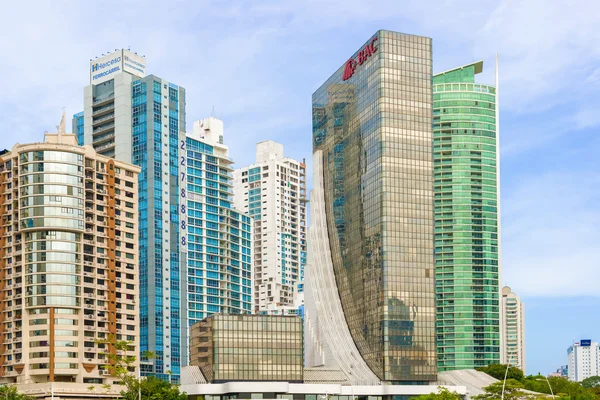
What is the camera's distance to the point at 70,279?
618ft

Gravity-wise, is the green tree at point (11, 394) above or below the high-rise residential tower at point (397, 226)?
below

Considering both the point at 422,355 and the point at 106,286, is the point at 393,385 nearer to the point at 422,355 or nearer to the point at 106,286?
the point at 422,355

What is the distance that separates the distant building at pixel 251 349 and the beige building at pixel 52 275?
853 inches

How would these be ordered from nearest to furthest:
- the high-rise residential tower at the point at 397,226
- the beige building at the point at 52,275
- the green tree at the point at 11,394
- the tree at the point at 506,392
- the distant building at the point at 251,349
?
the green tree at the point at 11,394 → the tree at the point at 506,392 → the beige building at the point at 52,275 → the distant building at the point at 251,349 → the high-rise residential tower at the point at 397,226

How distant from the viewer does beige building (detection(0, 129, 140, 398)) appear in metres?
186

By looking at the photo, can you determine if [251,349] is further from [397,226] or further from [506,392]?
[506,392]

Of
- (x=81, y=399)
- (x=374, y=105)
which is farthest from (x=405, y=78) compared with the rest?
(x=81, y=399)

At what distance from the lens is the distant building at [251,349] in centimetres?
18800

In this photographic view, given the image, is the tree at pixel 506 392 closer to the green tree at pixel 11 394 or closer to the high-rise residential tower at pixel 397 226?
the high-rise residential tower at pixel 397 226

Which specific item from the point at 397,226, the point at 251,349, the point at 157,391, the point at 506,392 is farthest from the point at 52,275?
the point at 506,392

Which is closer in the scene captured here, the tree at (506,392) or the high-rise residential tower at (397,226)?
the tree at (506,392)

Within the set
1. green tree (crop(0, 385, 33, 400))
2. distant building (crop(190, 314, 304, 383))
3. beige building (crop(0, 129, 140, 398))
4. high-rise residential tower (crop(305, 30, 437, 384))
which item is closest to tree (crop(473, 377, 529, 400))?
high-rise residential tower (crop(305, 30, 437, 384))

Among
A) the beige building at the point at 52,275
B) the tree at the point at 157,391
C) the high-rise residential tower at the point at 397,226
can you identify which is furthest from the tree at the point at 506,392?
the beige building at the point at 52,275

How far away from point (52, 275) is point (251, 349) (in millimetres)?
42783
